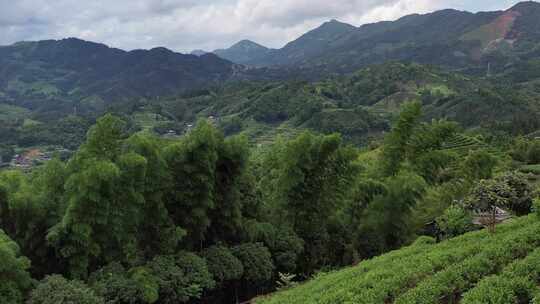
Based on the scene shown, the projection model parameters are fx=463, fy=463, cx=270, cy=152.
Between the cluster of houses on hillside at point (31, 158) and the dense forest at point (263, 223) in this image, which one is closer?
the dense forest at point (263, 223)

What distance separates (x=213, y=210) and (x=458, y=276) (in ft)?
30.4

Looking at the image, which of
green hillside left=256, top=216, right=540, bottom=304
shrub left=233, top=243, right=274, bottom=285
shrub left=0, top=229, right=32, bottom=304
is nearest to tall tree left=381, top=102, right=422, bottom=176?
green hillside left=256, top=216, right=540, bottom=304

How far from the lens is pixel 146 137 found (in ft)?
46.1

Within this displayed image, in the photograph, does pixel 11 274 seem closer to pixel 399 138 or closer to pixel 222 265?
pixel 222 265

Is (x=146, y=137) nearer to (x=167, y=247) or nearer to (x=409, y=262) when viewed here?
(x=167, y=247)

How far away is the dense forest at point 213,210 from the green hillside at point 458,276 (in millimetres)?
1179

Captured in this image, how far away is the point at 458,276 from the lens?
9.99 m

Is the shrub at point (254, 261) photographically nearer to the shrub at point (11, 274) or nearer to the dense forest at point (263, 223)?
the dense forest at point (263, 223)

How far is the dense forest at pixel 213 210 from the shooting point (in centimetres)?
1267

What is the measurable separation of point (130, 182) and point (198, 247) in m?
4.86

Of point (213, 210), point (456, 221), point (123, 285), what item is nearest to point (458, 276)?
point (456, 221)

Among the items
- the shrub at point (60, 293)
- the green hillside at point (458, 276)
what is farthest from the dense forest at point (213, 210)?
the green hillside at point (458, 276)

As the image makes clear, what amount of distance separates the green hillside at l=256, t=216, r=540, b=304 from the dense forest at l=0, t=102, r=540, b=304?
3.87 feet

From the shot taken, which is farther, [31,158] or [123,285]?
[31,158]
